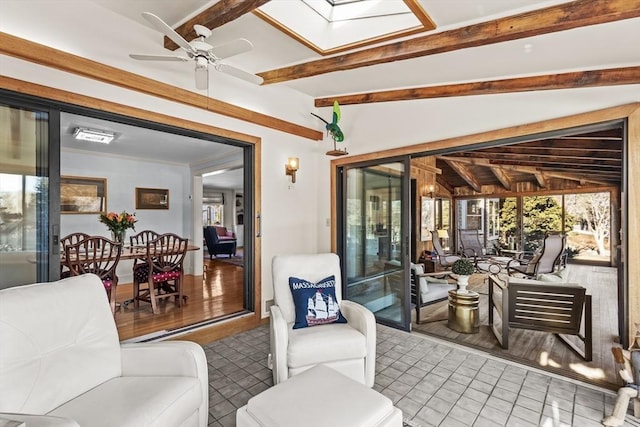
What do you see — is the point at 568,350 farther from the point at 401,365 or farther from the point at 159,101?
the point at 159,101

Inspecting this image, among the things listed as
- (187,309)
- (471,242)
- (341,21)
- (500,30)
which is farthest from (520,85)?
(471,242)

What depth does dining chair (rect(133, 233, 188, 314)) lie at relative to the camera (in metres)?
4.12

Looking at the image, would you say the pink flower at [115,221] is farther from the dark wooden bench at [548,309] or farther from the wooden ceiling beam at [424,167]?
the wooden ceiling beam at [424,167]

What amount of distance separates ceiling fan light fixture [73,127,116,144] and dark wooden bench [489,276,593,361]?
Answer: 17.9 feet

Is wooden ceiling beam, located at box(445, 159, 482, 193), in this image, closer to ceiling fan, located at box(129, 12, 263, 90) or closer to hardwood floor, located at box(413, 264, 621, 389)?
hardwood floor, located at box(413, 264, 621, 389)

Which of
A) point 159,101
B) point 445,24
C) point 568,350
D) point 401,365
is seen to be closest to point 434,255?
point 568,350

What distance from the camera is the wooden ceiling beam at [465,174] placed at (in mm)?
7754

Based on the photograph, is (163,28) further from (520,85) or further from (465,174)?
(465,174)

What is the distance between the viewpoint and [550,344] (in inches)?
129

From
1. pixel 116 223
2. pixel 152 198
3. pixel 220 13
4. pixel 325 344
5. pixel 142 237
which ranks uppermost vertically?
pixel 220 13

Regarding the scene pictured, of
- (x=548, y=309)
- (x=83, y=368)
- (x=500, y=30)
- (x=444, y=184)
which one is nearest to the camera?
(x=83, y=368)

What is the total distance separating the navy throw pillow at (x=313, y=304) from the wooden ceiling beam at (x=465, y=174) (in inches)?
224

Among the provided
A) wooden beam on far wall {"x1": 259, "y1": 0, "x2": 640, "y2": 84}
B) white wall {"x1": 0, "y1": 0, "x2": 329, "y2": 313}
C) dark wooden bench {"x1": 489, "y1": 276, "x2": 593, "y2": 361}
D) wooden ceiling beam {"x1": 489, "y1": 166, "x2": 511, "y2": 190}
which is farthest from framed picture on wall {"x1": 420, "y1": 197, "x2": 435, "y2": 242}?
wooden beam on far wall {"x1": 259, "y1": 0, "x2": 640, "y2": 84}

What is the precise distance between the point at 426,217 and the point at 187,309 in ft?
16.9
